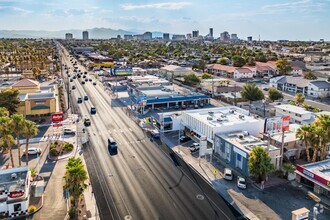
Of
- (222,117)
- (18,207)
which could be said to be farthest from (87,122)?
(18,207)

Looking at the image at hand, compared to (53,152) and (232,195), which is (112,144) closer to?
(53,152)

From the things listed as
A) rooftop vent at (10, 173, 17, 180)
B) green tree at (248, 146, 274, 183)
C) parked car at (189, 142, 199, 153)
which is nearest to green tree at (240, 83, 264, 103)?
parked car at (189, 142, 199, 153)

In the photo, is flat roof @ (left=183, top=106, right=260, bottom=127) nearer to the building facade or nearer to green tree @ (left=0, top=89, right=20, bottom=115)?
the building facade

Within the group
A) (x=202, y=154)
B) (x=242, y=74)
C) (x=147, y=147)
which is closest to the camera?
(x=202, y=154)

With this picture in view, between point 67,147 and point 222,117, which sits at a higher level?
point 222,117

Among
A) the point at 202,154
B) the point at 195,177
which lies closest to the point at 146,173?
the point at 195,177

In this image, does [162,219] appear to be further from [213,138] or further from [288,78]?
[288,78]
